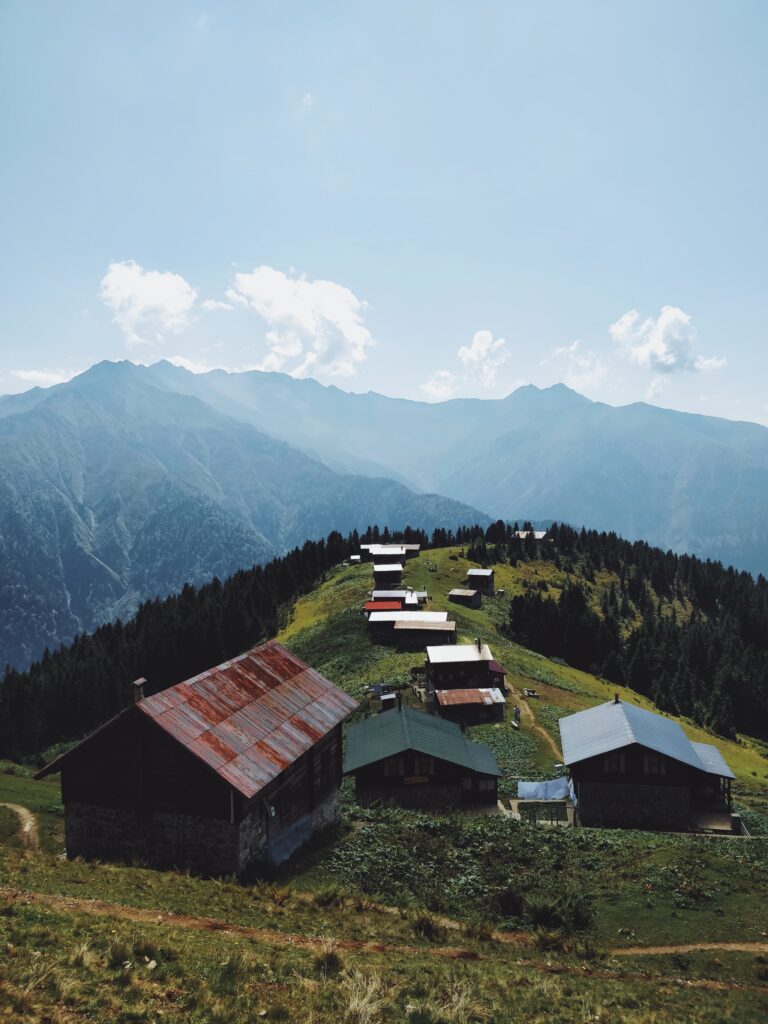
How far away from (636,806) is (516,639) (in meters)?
66.6

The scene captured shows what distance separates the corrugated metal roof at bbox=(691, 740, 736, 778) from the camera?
157 ft

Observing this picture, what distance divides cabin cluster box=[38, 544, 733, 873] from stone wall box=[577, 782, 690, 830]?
0.07 meters

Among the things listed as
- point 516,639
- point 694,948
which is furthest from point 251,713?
point 516,639

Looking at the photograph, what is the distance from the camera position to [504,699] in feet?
230

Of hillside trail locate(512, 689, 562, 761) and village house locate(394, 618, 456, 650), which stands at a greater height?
village house locate(394, 618, 456, 650)

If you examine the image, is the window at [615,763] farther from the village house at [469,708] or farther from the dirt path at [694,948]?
the dirt path at [694,948]

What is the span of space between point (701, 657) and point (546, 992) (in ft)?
419

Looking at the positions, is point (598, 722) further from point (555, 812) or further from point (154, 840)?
point (154, 840)

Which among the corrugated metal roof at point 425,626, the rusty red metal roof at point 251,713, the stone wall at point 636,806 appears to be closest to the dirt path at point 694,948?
the rusty red metal roof at point 251,713

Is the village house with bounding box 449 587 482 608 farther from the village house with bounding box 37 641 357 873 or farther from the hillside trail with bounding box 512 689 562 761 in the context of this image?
the village house with bounding box 37 641 357 873

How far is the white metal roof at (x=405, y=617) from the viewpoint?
92.8 meters

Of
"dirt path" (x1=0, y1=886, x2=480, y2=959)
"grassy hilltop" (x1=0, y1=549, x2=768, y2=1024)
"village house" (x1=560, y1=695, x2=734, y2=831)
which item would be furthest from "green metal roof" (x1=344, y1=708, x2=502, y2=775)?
"dirt path" (x1=0, y1=886, x2=480, y2=959)

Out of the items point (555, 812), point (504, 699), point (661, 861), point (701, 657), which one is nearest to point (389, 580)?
point (504, 699)

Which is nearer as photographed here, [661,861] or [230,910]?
[230,910]
